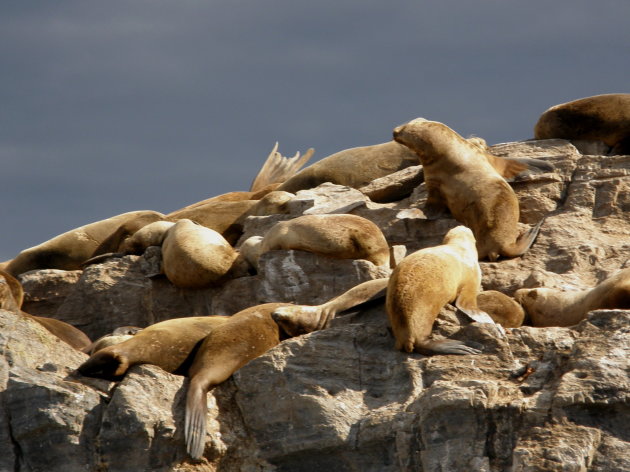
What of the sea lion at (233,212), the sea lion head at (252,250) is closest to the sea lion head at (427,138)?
the sea lion at (233,212)

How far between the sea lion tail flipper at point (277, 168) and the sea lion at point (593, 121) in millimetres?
7105

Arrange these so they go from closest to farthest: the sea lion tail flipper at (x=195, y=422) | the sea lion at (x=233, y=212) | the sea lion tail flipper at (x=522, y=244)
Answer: the sea lion tail flipper at (x=195, y=422), the sea lion tail flipper at (x=522, y=244), the sea lion at (x=233, y=212)

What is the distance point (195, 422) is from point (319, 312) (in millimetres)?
1877

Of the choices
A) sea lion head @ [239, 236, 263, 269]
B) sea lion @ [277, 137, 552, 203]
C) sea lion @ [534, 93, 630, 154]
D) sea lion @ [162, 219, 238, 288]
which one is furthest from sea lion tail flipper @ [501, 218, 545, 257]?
sea lion @ [277, 137, 552, 203]

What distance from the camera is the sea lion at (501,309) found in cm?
1018

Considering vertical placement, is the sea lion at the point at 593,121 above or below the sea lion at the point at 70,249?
above

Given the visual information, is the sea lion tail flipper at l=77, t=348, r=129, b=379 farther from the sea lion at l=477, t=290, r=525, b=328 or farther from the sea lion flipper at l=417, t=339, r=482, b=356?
the sea lion at l=477, t=290, r=525, b=328

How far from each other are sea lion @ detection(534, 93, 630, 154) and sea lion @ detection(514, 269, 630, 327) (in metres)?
3.92

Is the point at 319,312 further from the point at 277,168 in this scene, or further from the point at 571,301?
the point at 277,168

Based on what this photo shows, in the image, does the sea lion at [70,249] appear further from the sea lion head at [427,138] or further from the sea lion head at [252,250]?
the sea lion head at [427,138]

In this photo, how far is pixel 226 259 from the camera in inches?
516

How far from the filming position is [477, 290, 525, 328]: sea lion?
33.4 ft

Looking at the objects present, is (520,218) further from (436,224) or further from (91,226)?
(91,226)

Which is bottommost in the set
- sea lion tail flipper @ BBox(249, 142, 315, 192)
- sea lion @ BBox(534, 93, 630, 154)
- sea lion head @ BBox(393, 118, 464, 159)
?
sea lion tail flipper @ BBox(249, 142, 315, 192)
